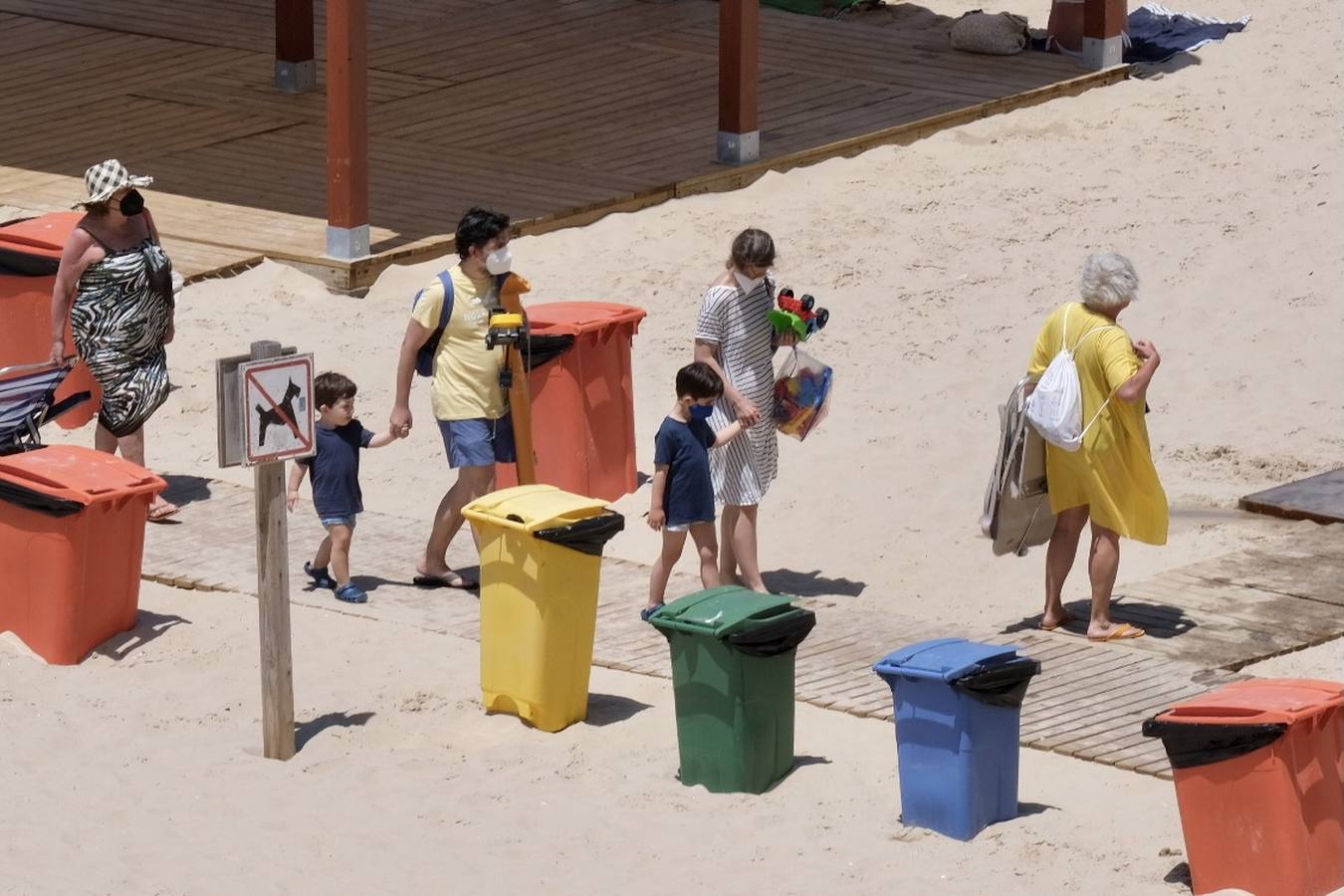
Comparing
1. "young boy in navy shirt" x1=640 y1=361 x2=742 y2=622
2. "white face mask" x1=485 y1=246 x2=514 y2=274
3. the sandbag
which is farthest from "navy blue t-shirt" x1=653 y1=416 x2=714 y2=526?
the sandbag

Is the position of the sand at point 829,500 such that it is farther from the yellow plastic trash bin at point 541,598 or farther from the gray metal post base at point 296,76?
the gray metal post base at point 296,76

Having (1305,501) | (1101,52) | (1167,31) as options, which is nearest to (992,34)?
(1101,52)

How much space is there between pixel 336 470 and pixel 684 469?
1.37m

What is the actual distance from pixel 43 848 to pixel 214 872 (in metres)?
0.57

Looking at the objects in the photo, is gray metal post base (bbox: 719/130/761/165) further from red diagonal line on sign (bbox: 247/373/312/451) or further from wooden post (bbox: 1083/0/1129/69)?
red diagonal line on sign (bbox: 247/373/312/451)

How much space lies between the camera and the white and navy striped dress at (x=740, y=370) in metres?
9.46

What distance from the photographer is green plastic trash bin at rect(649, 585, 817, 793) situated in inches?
297

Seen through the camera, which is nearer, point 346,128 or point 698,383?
point 698,383

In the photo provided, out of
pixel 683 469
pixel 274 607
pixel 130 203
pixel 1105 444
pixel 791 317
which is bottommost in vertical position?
pixel 274 607

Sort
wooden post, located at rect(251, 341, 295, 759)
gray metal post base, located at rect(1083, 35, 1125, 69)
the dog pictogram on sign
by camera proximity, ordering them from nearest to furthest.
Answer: the dog pictogram on sign, wooden post, located at rect(251, 341, 295, 759), gray metal post base, located at rect(1083, 35, 1125, 69)

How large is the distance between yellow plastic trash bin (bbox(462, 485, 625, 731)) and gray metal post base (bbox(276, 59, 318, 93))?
377 inches

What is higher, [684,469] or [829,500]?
[684,469]

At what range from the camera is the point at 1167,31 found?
18078 mm

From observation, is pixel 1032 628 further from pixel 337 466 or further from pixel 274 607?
pixel 274 607
